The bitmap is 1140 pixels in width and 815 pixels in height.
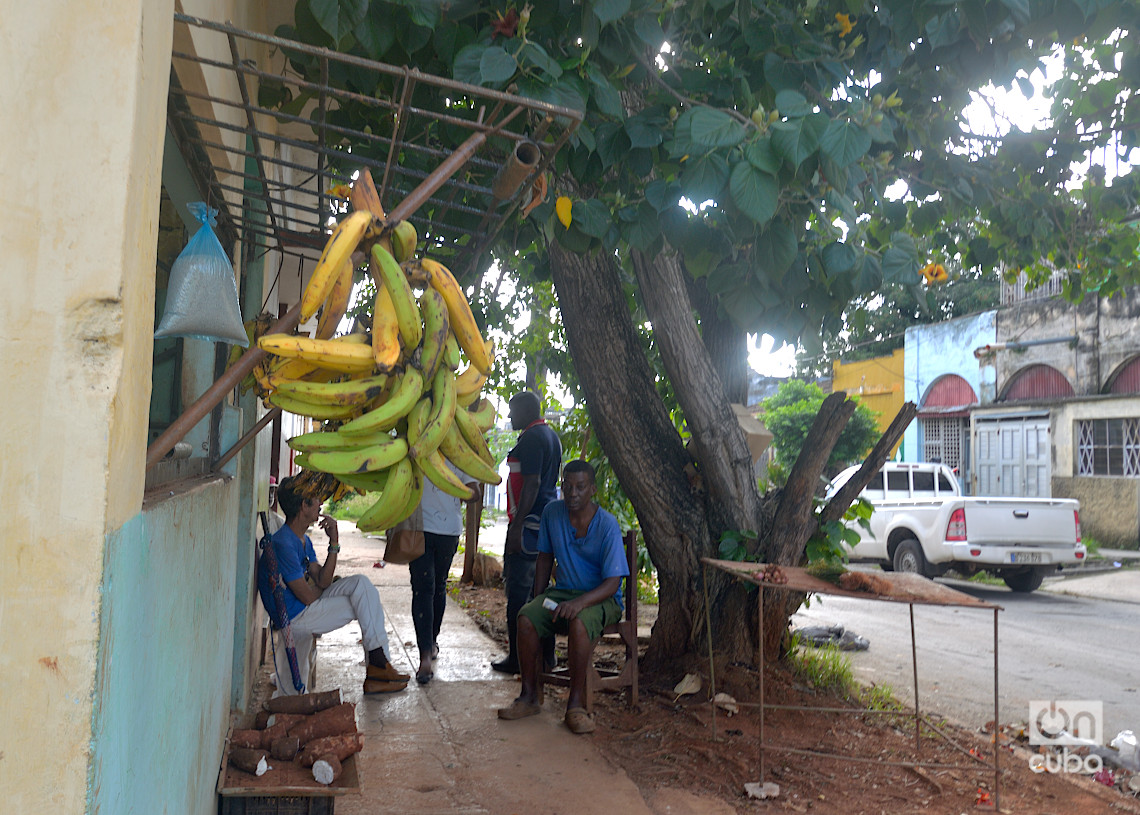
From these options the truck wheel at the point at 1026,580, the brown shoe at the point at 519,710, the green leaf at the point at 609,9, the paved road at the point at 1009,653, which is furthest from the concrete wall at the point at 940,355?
the green leaf at the point at 609,9

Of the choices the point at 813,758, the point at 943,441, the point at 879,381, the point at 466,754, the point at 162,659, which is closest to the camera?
the point at 162,659

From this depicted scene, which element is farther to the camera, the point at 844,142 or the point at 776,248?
the point at 776,248

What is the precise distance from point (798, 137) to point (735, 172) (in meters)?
0.24

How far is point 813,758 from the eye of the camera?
Answer: 14.8 ft

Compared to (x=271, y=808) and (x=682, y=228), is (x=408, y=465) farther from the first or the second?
(x=682, y=228)

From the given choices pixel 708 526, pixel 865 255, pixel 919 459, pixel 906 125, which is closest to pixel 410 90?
pixel 865 255

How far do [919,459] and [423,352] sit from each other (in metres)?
22.0

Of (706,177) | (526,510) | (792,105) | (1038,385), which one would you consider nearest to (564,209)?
(706,177)

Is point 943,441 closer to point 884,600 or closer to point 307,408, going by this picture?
point 884,600

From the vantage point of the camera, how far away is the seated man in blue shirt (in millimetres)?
4801

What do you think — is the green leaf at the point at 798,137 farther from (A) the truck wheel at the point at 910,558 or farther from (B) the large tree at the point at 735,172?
(A) the truck wheel at the point at 910,558

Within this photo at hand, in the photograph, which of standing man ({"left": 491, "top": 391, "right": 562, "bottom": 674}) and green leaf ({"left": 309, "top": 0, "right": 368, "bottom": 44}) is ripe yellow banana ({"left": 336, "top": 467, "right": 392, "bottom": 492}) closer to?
green leaf ({"left": 309, "top": 0, "right": 368, "bottom": 44})

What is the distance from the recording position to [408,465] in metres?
2.10

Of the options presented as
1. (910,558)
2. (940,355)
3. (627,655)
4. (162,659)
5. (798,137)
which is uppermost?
(940,355)
